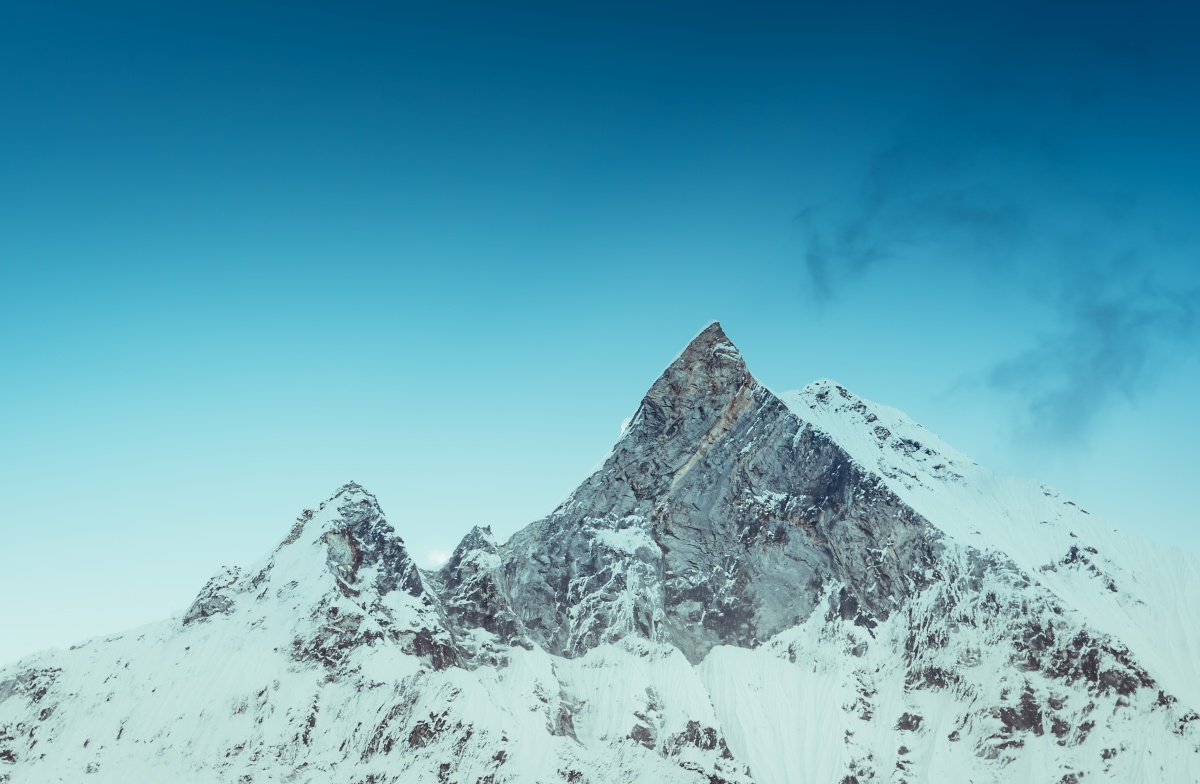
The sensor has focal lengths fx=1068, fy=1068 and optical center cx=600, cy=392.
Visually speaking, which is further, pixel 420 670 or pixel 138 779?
pixel 420 670

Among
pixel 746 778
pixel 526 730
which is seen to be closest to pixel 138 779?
pixel 526 730

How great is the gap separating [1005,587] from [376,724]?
112549mm

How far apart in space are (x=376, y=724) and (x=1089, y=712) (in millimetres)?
115274

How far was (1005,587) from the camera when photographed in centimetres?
19275

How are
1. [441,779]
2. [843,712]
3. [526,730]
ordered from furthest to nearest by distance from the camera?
[843,712], [526,730], [441,779]

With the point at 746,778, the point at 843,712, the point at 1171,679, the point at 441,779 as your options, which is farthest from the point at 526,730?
the point at 1171,679

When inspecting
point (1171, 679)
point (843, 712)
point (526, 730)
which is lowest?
point (526, 730)

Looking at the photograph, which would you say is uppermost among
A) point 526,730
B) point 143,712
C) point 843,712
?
point 843,712

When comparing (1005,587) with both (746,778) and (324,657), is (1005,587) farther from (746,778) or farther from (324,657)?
(324,657)

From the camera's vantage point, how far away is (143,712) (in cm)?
17625

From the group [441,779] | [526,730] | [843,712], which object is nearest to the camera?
[441,779]

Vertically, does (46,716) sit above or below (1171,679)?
below

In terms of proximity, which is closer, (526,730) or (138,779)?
(138,779)

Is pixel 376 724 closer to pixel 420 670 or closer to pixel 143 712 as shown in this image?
pixel 420 670
